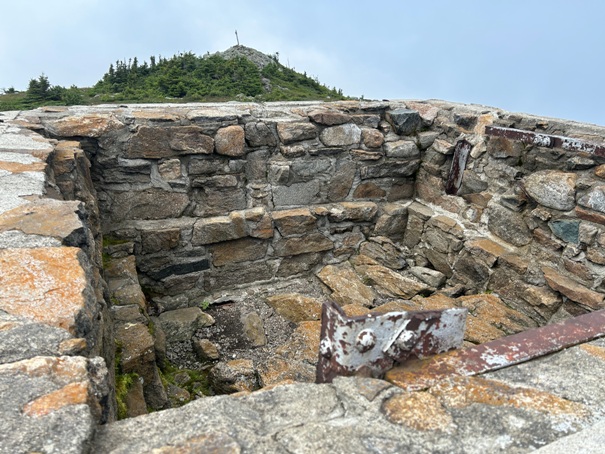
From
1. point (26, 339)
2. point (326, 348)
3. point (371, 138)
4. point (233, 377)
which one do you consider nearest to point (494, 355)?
point (326, 348)

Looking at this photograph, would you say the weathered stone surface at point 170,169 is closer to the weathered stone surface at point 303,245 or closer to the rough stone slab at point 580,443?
the weathered stone surface at point 303,245

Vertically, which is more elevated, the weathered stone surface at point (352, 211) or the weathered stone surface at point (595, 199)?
the weathered stone surface at point (595, 199)

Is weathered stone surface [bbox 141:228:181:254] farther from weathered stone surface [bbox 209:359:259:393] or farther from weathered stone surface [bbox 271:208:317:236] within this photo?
weathered stone surface [bbox 209:359:259:393]

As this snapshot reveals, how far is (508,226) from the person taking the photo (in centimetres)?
344

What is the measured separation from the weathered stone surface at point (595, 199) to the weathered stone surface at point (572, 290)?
1.70 feet

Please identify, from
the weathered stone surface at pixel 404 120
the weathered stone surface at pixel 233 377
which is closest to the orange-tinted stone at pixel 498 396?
the weathered stone surface at pixel 233 377

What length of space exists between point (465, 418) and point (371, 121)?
3.42 meters

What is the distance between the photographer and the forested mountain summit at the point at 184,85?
10.8m

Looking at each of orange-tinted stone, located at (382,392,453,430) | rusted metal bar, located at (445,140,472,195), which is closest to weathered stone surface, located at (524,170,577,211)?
rusted metal bar, located at (445,140,472,195)

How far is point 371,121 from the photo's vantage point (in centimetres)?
407

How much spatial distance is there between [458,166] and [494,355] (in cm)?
295

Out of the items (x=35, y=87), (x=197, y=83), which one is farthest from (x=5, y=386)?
(x=35, y=87)

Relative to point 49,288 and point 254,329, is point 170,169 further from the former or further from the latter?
point 49,288

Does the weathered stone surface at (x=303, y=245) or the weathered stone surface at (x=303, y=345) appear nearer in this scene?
the weathered stone surface at (x=303, y=345)
